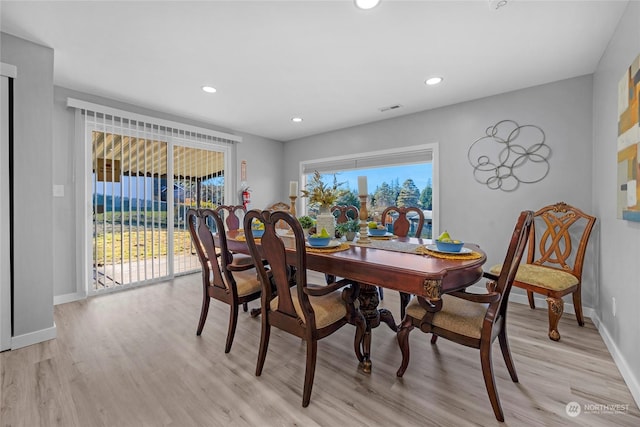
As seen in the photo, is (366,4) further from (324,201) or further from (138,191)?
(138,191)

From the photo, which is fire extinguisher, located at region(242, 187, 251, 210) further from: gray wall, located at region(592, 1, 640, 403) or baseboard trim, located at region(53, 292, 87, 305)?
gray wall, located at region(592, 1, 640, 403)

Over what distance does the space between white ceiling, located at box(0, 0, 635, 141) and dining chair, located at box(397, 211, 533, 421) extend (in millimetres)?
1496

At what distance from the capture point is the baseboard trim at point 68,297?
3.01 meters

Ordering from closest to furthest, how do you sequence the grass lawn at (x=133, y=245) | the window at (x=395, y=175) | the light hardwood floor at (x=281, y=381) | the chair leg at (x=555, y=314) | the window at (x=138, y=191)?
the light hardwood floor at (x=281, y=381), the chair leg at (x=555, y=314), the window at (x=138, y=191), the grass lawn at (x=133, y=245), the window at (x=395, y=175)

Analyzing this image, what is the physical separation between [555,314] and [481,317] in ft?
3.82

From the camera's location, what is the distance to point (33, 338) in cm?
218

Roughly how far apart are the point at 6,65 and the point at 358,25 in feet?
8.55

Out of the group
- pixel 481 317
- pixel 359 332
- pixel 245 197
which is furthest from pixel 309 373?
pixel 245 197

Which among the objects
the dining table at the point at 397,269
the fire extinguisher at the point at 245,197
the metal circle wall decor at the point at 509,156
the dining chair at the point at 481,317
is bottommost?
the dining chair at the point at 481,317

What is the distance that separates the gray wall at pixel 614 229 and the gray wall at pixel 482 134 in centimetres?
16

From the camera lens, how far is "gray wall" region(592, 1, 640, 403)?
168cm

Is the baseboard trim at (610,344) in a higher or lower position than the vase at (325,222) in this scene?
lower

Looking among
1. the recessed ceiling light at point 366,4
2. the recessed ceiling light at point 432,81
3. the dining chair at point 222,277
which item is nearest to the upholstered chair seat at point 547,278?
the recessed ceiling light at point 432,81

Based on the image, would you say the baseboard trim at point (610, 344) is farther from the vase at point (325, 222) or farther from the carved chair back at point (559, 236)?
the vase at point (325, 222)
